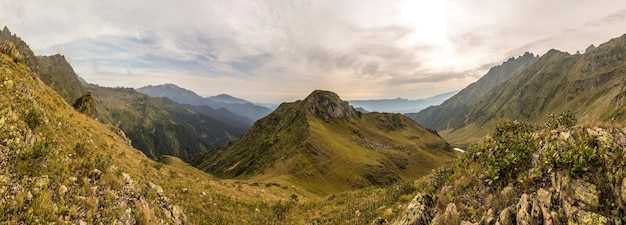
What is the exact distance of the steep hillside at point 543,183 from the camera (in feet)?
31.7

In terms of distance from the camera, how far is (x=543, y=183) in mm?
11258

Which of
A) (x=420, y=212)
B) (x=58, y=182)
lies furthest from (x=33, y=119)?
(x=420, y=212)

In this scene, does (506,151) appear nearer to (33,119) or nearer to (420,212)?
(420,212)

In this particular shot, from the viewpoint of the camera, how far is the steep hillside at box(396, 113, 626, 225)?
9656 millimetres

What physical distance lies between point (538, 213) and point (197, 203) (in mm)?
25114

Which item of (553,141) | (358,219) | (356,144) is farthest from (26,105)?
(356,144)

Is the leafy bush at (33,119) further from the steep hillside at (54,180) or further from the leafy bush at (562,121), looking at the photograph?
the leafy bush at (562,121)

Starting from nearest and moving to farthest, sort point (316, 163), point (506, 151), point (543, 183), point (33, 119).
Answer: point (543, 183) → point (506, 151) → point (33, 119) → point (316, 163)

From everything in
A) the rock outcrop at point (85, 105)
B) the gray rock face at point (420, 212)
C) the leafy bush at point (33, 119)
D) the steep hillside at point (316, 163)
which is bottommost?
the steep hillside at point (316, 163)

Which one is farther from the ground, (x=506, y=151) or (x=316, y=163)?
(x=506, y=151)

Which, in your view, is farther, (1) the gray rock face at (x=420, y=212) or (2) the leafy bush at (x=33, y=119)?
(2) the leafy bush at (x=33, y=119)

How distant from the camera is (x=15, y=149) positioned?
13852mm

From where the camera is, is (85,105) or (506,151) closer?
(506,151)

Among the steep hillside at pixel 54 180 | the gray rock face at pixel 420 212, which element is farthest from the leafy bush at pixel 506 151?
the steep hillside at pixel 54 180
